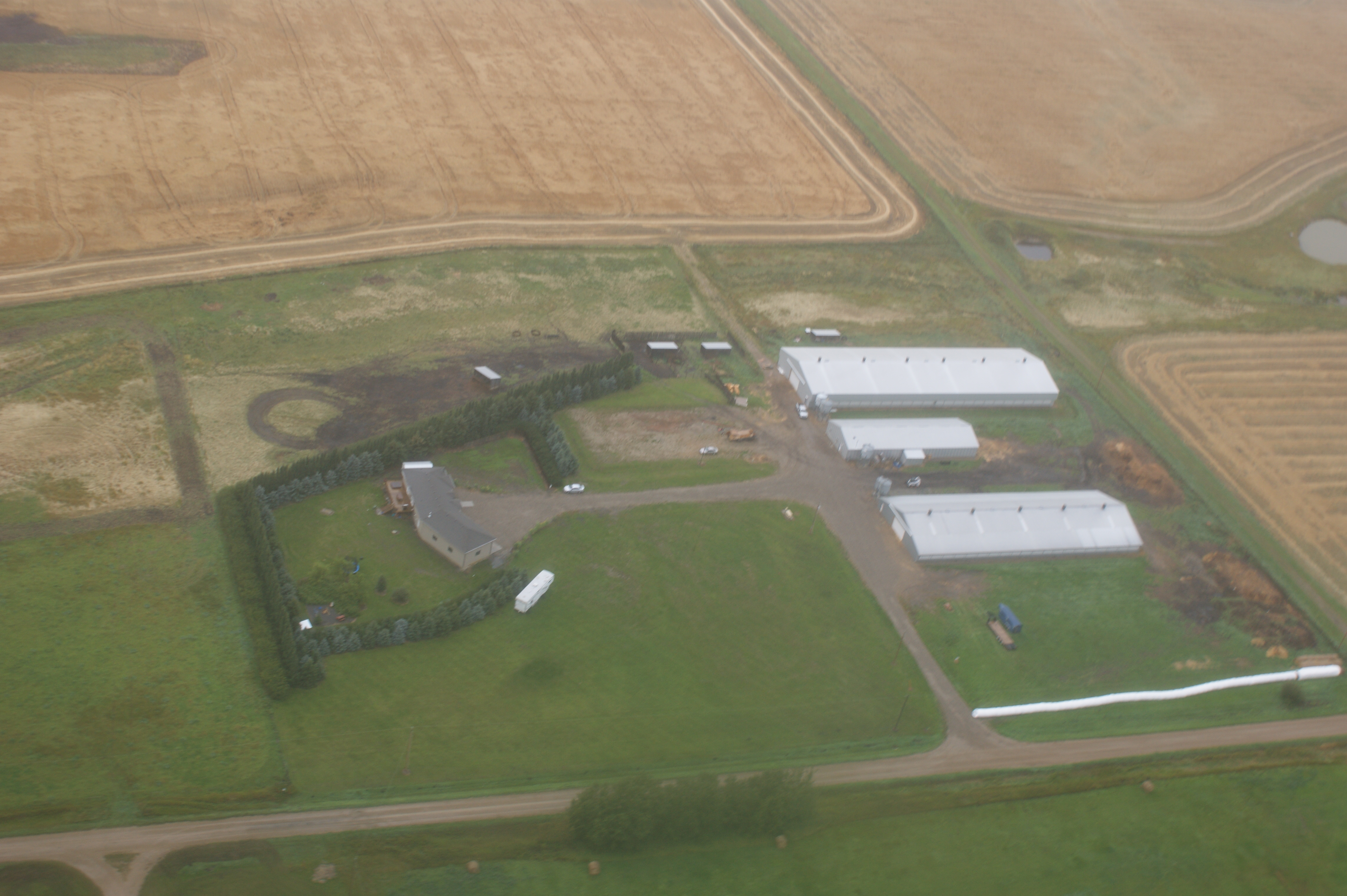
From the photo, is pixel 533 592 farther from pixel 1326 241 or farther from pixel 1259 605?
pixel 1326 241

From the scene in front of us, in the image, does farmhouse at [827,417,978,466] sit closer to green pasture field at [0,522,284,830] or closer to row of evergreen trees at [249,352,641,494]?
row of evergreen trees at [249,352,641,494]

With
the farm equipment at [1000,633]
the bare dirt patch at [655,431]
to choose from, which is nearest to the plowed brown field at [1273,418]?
the farm equipment at [1000,633]

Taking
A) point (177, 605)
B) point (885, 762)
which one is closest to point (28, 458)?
point (177, 605)

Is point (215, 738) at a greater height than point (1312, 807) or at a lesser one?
Result: lesser

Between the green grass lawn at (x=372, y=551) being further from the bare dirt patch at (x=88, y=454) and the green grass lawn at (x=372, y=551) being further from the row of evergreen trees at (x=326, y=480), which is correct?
the bare dirt patch at (x=88, y=454)

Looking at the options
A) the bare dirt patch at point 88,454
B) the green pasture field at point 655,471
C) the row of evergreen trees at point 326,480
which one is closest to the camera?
the bare dirt patch at point 88,454

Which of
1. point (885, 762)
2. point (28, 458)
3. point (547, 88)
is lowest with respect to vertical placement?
point (28, 458)

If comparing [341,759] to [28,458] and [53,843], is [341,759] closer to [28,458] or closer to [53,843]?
[53,843]
